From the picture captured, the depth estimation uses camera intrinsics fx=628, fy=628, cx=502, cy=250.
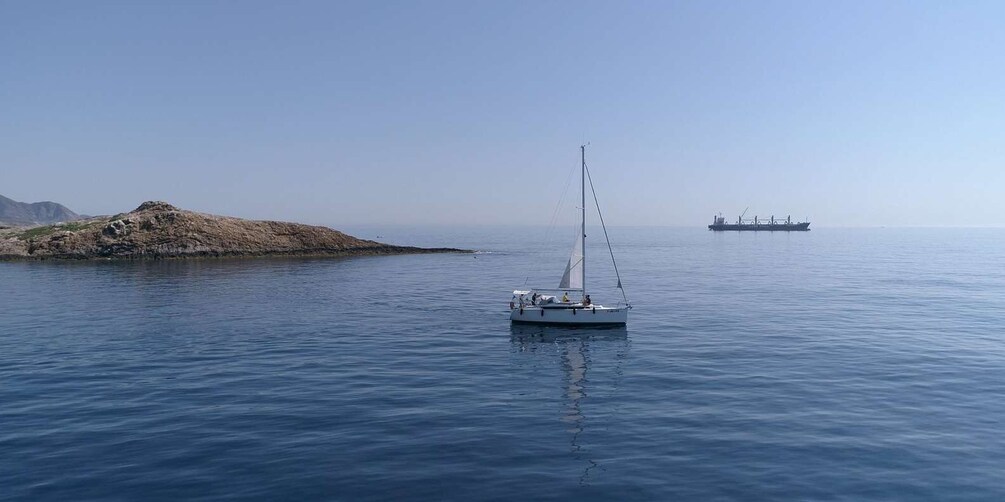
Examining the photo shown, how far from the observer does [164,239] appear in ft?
351

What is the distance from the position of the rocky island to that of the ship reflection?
264ft

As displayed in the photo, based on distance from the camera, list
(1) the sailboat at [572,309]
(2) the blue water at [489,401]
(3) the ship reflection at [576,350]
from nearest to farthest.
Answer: (2) the blue water at [489,401], (3) the ship reflection at [576,350], (1) the sailboat at [572,309]

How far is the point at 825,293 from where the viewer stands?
227 feet

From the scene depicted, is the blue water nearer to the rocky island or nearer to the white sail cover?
the white sail cover

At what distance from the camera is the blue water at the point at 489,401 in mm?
19656

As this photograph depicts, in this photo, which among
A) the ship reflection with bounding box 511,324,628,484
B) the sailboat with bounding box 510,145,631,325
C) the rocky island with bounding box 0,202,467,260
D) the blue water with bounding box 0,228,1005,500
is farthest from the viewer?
the rocky island with bounding box 0,202,467,260

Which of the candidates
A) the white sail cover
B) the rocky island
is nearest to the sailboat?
the white sail cover

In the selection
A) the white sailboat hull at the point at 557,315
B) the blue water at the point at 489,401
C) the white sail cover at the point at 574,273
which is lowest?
the blue water at the point at 489,401

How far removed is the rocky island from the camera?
10388 cm

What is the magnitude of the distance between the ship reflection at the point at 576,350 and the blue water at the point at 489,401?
19 centimetres

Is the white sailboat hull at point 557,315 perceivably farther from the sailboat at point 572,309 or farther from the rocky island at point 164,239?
the rocky island at point 164,239

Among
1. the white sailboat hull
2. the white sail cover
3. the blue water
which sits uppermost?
the white sail cover

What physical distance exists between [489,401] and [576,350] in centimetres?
1406

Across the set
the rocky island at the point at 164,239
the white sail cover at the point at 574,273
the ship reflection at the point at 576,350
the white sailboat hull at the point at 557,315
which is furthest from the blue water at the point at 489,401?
the rocky island at the point at 164,239
